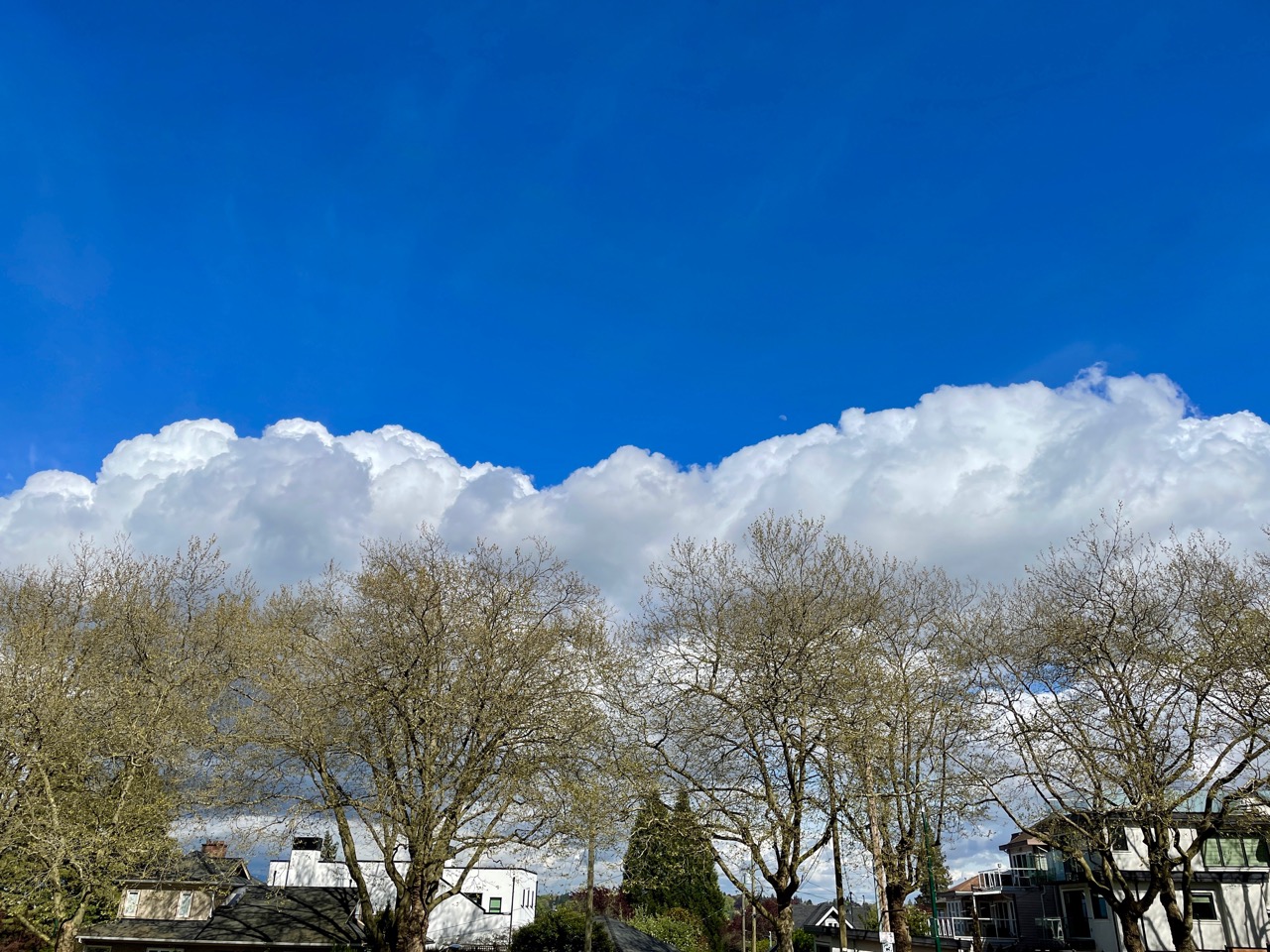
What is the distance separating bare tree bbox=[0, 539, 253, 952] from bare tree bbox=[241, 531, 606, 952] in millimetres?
3923

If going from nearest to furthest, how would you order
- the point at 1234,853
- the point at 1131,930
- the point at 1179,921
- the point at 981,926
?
the point at 1179,921 → the point at 1131,930 → the point at 1234,853 → the point at 981,926

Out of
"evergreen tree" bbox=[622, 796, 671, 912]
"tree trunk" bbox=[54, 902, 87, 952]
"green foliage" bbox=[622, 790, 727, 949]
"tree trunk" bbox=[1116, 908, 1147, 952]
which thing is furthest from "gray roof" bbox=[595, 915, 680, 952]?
"tree trunk" bbox=[54, 902, 87, 952]

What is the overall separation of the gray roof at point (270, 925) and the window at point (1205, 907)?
116 ft

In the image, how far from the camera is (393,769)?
23.1 m

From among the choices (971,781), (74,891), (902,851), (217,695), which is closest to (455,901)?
(74,891)

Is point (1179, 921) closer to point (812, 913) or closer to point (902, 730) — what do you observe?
point (902, 730)

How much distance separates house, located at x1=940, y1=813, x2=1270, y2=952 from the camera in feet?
123

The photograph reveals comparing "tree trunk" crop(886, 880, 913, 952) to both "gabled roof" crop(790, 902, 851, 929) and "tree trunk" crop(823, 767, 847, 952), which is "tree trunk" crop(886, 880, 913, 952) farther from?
"gabled roof" crop(790, 902, 851, 929)

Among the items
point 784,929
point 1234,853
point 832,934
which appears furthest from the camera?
point 832,934

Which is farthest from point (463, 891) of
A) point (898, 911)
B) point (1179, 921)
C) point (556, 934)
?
point (1179, 921)

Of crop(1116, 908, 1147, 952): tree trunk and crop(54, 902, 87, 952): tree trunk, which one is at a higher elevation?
crop(54, 902, 87, 952): tree trunk

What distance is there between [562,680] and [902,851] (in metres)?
12.0

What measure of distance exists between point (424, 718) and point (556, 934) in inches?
1007

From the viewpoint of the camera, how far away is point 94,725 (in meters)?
24.7
